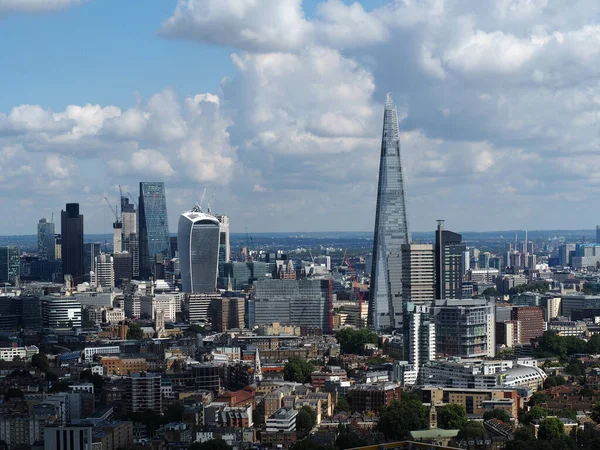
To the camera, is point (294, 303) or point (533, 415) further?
point (294, 303)

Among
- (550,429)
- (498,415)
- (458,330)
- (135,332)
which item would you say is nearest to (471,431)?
(550,429)

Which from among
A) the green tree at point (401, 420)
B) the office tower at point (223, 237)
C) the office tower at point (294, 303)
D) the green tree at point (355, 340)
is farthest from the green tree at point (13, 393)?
the office tower at point (223, 237)

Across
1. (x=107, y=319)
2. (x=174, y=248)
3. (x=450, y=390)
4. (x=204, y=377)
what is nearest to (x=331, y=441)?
(x=450, y=390)

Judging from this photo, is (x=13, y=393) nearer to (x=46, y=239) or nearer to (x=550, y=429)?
(x=550, y=429)

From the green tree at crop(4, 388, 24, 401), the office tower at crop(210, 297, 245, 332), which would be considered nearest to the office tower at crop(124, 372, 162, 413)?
the green tree at crop(4, 388, 24, 401)

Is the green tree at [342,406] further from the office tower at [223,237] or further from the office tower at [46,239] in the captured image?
the office tower at [46,239]

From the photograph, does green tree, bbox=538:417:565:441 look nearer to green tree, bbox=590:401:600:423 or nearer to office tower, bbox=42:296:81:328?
green tree, bbox=590:401:600:423
